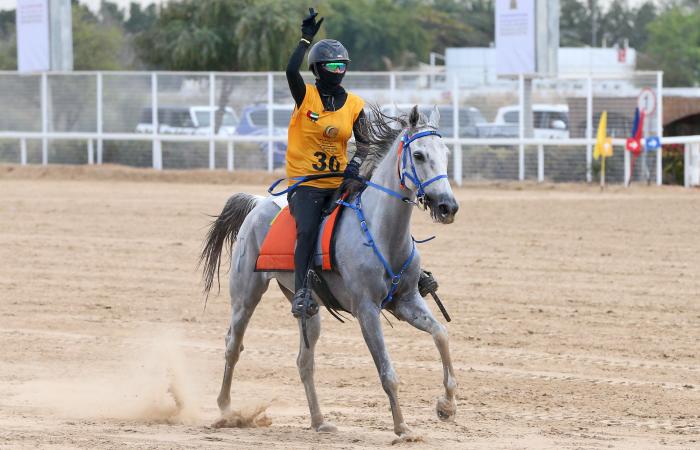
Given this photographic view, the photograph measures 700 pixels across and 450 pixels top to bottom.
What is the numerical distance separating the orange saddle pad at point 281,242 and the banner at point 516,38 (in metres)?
18.5

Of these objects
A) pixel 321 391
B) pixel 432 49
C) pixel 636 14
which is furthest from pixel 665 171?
pixel 636 14

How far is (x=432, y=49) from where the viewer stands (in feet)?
253

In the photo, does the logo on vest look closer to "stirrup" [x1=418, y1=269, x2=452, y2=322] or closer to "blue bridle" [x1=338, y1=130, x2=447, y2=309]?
"blue bridle" [x1=338, y1=130, x2=447, y2=309]

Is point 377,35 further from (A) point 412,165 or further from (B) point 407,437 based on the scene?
(B) point 407,437

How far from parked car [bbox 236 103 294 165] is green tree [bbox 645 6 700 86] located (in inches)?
1665

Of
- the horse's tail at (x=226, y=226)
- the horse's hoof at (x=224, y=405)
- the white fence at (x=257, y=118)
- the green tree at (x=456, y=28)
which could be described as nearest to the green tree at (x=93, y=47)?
the white fence at (x=257, y=118)

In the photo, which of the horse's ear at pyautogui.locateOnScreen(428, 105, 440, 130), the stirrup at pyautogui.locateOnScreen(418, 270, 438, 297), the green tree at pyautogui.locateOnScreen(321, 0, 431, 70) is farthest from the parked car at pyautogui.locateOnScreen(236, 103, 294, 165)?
the green tree at pyautogui.locateOnScreen(321, 0, 431, 70)

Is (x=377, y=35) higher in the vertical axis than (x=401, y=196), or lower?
higher

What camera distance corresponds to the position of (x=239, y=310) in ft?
28.1

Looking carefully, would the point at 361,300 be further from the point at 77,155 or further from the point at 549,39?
the point at 77,155

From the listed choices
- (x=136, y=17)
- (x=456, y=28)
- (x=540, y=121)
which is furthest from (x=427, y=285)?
(x=456, y=28)

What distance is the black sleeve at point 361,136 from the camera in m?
8.10

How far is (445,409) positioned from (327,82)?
2.17 meters

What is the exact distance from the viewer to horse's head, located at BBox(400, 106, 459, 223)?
7117 mm
